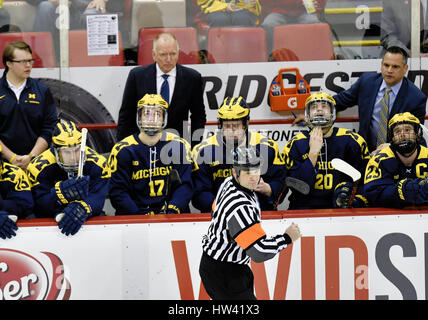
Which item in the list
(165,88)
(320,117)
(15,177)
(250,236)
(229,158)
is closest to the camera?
(250,236)

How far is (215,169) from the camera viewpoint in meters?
5.54

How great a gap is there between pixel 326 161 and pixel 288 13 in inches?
66.0

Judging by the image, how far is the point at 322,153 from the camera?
5629 mm

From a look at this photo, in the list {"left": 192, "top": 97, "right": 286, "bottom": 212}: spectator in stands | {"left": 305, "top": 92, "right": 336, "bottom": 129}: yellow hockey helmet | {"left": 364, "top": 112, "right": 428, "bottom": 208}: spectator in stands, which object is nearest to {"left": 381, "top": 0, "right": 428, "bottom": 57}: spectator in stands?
{"left": 305, "top": 92, "right": 336, "bottom": 129}: yellow hockey helmet

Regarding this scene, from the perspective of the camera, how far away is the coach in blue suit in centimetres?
608

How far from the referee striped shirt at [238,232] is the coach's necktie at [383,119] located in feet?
7.30

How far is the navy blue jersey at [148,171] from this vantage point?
17.6 ft

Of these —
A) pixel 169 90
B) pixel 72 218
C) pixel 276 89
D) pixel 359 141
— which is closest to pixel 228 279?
pixel 72 218

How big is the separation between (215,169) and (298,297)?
1217 millimetres

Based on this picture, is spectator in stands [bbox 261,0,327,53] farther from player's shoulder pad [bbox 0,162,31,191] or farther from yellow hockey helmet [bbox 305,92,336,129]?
player's shoulder pad [bbox 0,162,31,191]

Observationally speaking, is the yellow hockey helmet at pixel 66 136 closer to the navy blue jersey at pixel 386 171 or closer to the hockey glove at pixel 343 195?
the hockey glove at pixel 343 195

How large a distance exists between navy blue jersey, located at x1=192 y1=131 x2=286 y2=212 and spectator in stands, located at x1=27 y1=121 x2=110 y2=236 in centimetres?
69

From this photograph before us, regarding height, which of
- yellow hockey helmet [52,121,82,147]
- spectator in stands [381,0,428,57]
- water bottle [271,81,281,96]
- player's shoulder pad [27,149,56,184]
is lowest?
player's shoulder pad [27,149,56,184]

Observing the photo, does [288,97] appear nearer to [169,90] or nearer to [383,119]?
[383,119]
